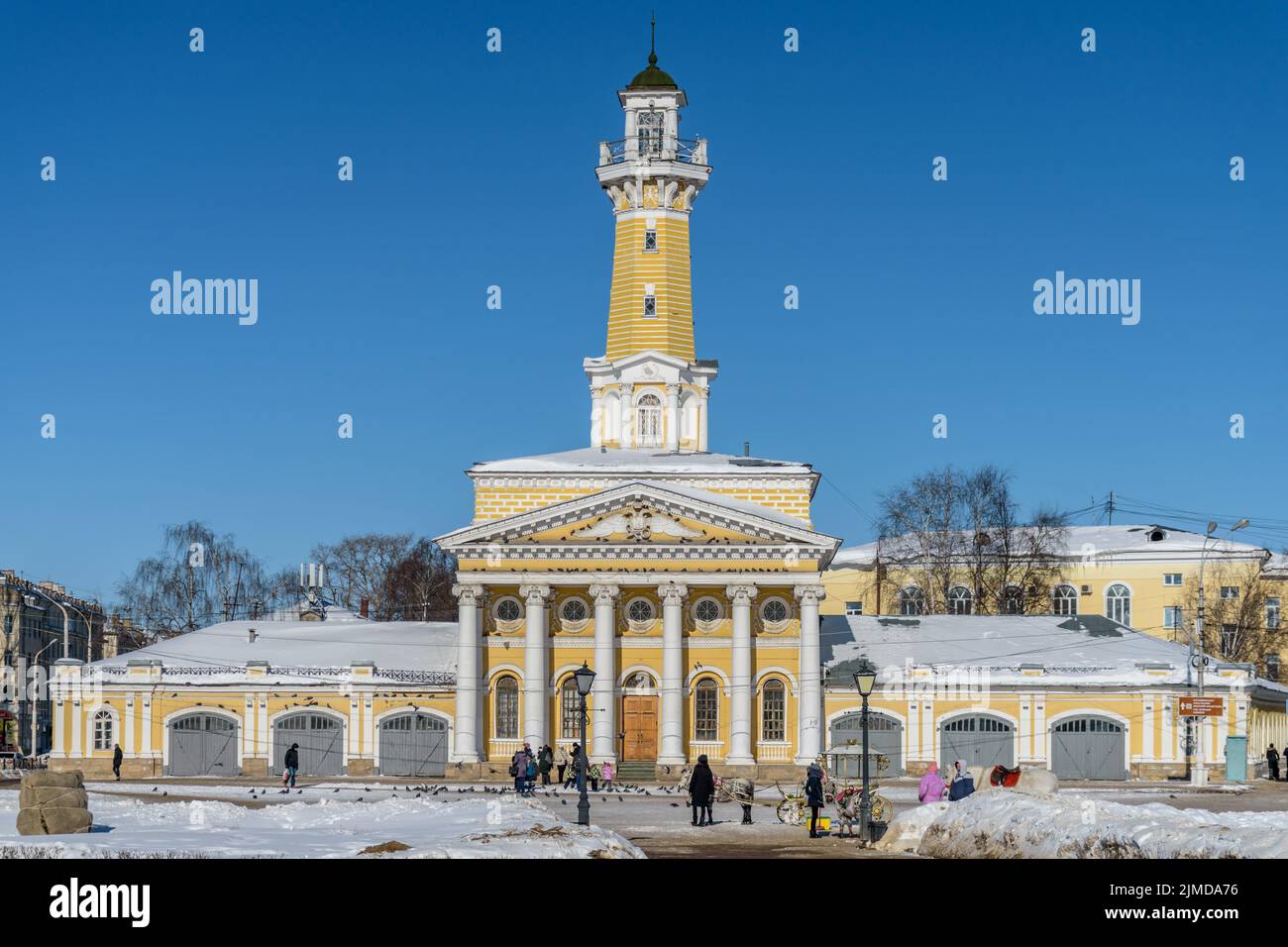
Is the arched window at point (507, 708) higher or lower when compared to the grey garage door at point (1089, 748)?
higher

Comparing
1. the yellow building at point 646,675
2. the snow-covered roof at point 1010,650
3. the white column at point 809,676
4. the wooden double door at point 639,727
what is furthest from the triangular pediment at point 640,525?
the snow-covered roof at point 1010,650

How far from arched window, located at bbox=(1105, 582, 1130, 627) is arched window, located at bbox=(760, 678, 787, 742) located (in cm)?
4413

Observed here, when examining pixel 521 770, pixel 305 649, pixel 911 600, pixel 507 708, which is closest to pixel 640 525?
pixel 507 708

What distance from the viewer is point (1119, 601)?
339 ft

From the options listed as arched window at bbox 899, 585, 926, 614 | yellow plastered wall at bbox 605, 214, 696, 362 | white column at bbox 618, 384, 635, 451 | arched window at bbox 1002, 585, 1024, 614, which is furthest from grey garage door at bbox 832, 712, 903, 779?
arched window at bbox 899, 585, 926, 614

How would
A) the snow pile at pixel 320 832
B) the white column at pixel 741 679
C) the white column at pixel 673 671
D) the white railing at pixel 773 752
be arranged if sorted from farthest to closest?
the white railing at pixel 773 752
the white column at pixel 673 671
the white column at pixel 741 679
the snow pile at pixel 320 832

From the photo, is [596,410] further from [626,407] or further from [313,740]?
[313,740]

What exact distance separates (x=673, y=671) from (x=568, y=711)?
12.9 feet

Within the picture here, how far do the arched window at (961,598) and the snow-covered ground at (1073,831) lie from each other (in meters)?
65.2

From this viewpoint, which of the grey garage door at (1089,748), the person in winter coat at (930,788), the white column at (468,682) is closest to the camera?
the person in winter coat at (930,788)

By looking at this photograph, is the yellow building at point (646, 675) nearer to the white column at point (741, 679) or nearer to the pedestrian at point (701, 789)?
the white column at point (741, 679)

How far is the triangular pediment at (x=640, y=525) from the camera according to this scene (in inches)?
2432

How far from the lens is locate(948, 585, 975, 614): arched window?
97.9m

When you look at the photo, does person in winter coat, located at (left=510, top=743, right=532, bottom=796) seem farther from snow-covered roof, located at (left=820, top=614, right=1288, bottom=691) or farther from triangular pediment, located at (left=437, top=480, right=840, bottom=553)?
snow-covered roof, located at (left=820, top=614, right=1288, bottom=691)
